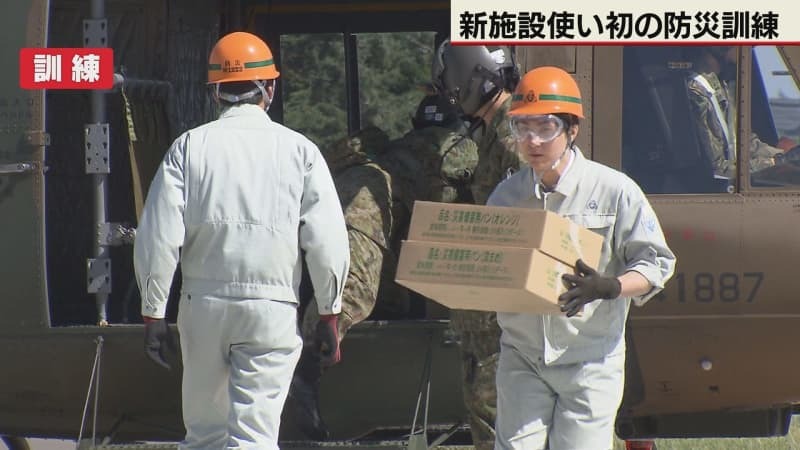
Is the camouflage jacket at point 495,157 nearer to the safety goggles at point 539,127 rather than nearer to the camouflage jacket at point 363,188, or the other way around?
the camouflage jacket at point 363,188

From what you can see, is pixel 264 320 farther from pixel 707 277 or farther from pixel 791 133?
pixel 791 133

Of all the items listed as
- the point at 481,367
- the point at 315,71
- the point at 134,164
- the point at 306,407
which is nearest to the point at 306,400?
the point at 306,407

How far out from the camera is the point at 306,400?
19.9ft

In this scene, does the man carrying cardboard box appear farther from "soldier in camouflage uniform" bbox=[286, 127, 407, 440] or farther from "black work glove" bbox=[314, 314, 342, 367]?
"soldier in camouflage uniform" bbox=[286, 127, 407, 440]

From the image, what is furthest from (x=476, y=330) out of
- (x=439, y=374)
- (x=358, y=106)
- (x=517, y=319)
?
(x=358, y=106)

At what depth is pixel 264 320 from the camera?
4805 mm

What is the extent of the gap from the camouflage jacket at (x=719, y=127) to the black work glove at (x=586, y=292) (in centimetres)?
193

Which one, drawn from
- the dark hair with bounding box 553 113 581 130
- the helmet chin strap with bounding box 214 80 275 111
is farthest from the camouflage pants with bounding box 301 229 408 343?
the dark hair with bounding box 553 113 581 130

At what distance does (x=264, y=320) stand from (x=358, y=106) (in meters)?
3.31

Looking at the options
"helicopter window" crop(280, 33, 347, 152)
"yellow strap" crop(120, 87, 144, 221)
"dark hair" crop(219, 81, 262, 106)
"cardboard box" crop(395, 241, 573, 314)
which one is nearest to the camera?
"cardboard box" crop(395, 241, 573, 314)

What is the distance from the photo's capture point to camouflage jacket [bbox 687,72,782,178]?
6.00 m

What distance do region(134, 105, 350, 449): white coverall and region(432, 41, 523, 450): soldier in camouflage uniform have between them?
825 millimetres

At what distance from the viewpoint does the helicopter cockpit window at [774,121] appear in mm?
6004

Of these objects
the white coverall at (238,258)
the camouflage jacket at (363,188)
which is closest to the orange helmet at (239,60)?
the white coverall at (238,258)
